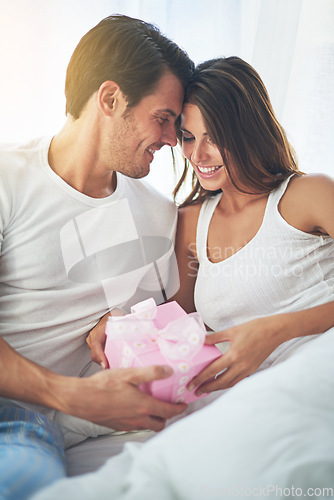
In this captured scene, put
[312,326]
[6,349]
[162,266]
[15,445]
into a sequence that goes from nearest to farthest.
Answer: [15,445], [6,349], [312,326], [162,266]

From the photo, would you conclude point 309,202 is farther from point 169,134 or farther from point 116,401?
point 116,401

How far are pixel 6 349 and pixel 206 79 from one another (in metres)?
0.90

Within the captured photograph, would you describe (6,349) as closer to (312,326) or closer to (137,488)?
(137,488)

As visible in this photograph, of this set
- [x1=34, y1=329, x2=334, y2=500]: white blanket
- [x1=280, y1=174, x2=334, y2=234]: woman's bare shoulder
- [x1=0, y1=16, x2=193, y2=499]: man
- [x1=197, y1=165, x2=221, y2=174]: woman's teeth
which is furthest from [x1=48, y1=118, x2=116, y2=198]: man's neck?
[x1=34, y1=329, x2=334, y2=500]: white blanket

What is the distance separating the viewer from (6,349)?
985 mm

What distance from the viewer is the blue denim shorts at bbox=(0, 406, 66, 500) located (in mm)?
729

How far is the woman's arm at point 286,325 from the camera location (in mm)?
1015

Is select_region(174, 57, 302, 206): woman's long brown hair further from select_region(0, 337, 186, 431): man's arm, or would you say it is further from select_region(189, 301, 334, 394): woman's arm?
select_region(0, 337, 186, 431): man's arm

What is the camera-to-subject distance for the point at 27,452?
820 millimetres

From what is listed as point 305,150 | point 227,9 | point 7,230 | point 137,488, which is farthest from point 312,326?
point 227,9

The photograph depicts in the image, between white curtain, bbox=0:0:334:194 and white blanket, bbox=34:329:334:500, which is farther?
white curtain, bbox=0:0:334:194

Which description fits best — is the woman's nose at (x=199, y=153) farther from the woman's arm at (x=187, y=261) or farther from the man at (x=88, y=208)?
the woman's arm at (x=187, y=261)

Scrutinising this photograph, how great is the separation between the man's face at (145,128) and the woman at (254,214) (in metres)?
0.05
